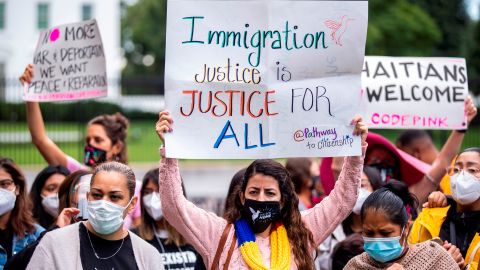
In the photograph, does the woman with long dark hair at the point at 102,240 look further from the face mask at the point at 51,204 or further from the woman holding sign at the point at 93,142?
the woman holding sign at the point at 93,142

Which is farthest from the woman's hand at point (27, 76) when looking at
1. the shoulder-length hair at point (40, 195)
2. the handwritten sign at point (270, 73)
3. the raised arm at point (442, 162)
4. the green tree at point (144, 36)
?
the green tree at point (144, 36)

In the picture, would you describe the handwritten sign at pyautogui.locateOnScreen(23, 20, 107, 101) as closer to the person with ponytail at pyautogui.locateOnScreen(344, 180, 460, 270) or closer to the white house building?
the person with ponytail at pyautogui.locateOnScreen(344, 180, 460, 270)

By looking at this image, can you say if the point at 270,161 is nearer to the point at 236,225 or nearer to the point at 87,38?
the point at 236,225

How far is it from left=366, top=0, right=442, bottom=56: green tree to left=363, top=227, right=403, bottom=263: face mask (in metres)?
36.9

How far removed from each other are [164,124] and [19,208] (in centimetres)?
146

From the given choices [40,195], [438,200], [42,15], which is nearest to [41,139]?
[40,195]

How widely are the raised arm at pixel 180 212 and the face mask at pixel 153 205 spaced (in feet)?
4.14

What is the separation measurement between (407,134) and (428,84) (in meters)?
0.69

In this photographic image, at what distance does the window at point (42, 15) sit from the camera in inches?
2186

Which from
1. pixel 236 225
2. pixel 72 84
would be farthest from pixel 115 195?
pixel 72 84

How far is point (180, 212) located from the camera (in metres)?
4.86

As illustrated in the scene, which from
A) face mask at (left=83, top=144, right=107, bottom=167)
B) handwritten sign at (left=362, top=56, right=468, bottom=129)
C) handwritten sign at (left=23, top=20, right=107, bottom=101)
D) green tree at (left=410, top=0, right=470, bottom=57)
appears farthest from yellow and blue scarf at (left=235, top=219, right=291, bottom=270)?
green tree at (left=410, top=0, right=470, bottom=57)

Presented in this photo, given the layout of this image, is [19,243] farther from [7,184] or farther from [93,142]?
[93,142]

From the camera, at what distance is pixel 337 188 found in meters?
5.10
